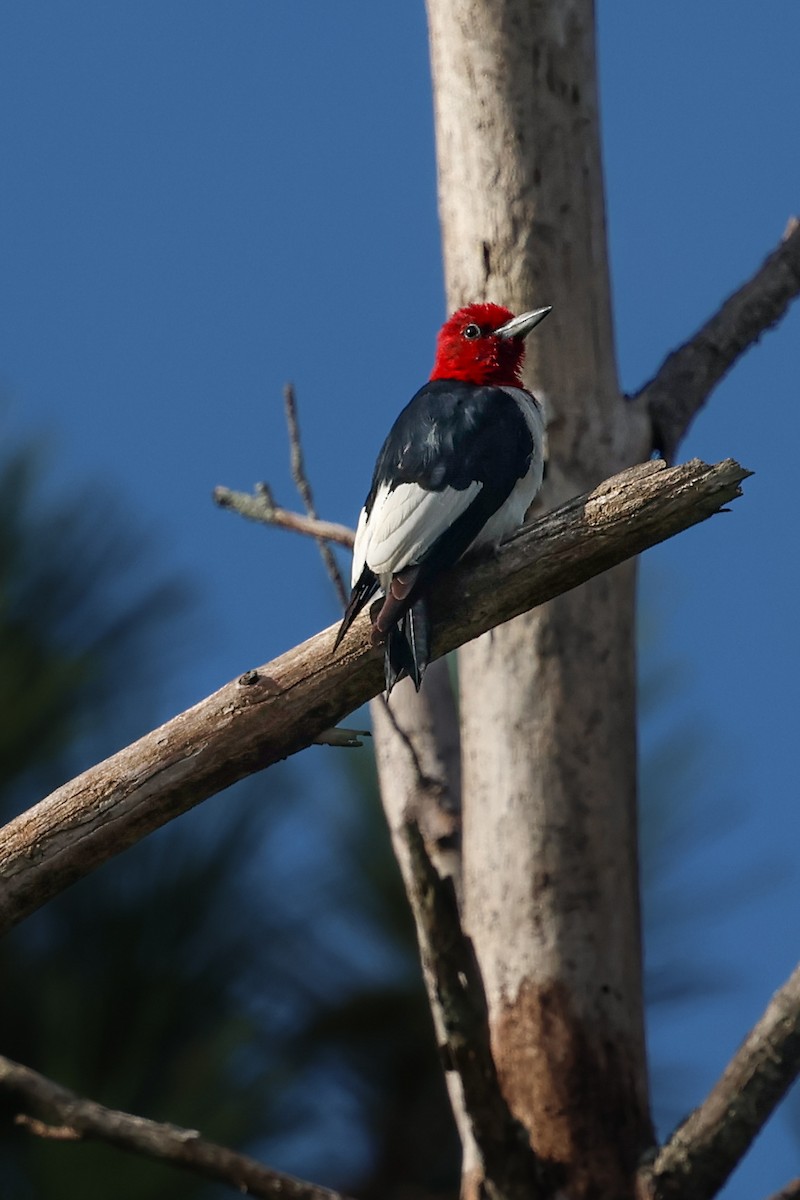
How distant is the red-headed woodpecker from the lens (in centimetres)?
205

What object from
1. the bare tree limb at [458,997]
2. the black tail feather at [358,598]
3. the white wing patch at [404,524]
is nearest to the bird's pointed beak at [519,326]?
the white wing patch at [404,524]

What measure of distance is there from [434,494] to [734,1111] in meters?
1.04

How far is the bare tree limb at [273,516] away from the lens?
2916mm

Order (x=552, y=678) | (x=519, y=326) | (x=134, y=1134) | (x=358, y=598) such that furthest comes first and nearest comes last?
(x=552, y=678)
(x=519, y=326)
(x=134, y=1134)
(x=358, y=598)

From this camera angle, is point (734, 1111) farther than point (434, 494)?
Yes

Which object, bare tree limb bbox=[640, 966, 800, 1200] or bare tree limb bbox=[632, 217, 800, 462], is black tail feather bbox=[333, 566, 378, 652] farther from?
bare tree limb bbox=[632, 217, 800, 462]

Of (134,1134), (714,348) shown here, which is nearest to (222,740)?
(134,1134)

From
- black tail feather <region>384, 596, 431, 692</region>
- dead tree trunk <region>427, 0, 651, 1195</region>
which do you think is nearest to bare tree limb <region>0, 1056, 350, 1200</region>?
dead tree trunk <region>427, 0, 651, 1195</region>

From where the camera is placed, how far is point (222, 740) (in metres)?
2.02

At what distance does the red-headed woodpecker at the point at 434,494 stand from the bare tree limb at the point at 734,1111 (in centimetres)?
79

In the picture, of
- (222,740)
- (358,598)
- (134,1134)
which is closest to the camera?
(222,740)

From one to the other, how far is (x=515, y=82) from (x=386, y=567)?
130 centimetres

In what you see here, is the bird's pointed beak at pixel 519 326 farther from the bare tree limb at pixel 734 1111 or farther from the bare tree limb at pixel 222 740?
the bare tree limb at pixel 734 1111

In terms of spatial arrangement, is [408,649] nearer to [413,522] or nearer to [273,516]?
[413,522]
